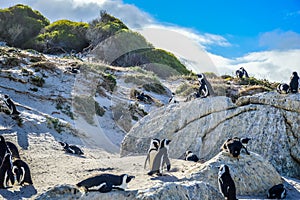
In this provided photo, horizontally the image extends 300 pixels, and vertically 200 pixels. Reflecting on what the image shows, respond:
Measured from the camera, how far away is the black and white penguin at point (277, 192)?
996 centimetres

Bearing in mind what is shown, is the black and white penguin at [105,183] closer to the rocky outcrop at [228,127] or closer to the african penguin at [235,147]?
the african penguin at [235,147]

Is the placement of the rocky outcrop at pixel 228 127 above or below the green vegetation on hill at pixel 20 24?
below

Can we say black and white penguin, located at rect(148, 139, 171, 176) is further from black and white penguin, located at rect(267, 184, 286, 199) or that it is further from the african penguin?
black and white penguin, located at rect(267, 184, 286, 199)

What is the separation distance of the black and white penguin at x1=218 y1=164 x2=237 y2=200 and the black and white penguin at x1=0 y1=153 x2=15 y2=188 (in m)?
4.28

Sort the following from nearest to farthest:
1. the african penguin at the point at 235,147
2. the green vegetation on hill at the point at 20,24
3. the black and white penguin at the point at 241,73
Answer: the african penguin at the point at 235,147
the black and white penguin at the point at 241,73
the green vegetation on hill at the point at 20,24

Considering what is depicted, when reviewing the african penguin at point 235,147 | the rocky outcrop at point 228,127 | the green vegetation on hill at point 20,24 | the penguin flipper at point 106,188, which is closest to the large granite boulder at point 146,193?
the penguin flipper at point 106,188

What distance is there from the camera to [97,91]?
78.6ft

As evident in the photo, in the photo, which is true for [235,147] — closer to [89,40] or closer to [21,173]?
[21,173]

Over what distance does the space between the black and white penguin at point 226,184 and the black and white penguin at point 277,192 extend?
54.1 inches

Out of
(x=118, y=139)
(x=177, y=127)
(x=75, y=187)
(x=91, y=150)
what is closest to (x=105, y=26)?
(x=118, y=139)

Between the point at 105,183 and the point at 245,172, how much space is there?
455 cm

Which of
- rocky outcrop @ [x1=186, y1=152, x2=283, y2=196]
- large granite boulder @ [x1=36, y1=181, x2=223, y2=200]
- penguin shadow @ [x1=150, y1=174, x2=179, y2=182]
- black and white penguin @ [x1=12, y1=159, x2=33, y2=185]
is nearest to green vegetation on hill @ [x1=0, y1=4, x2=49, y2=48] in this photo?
black and white penguin @ [x1=12, y1=159, x2=33, y2=185]

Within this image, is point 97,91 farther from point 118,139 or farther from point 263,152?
point 263,152

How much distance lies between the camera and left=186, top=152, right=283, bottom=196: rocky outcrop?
9938 mm
